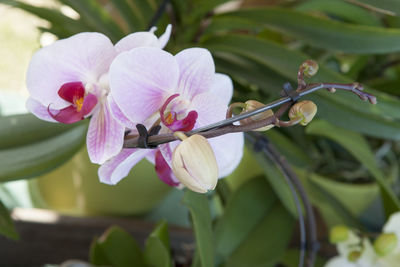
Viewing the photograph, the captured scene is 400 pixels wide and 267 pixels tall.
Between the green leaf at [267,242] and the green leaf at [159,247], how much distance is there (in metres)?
0.08

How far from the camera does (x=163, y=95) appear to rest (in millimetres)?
265

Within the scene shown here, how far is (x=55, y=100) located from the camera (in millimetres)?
285

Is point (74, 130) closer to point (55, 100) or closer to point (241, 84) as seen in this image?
point (55, 100)

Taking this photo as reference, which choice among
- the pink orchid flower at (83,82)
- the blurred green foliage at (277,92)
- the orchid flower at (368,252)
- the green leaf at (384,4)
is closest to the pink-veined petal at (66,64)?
the pink orchid flower at (83,82)

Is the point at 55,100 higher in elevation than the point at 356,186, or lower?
higher

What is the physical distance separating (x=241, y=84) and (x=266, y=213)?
17cm

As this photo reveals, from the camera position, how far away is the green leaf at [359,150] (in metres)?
0.48

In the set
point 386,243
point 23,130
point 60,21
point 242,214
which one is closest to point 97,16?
point 60,21

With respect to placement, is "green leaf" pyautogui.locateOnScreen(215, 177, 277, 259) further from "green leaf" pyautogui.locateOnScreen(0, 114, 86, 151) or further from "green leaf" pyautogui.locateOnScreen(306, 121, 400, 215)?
"green leaf" pyautogui.locateOnScreen(0, 114, 86, 151)

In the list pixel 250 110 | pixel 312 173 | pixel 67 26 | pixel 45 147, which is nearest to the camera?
pixel 250 110

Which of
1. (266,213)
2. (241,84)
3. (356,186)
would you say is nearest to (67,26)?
(241,84)

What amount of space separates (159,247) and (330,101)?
220mm

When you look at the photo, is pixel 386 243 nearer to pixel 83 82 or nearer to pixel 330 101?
pixel 330 101

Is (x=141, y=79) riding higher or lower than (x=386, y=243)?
higher
